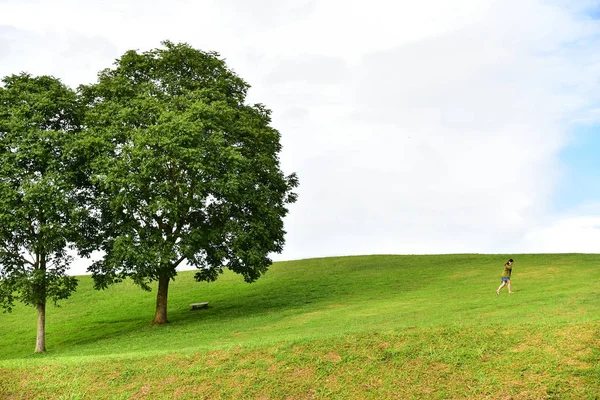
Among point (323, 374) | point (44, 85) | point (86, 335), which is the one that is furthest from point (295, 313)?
point (44, 85)

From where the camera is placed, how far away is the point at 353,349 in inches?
881

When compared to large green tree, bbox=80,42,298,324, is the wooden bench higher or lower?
lower

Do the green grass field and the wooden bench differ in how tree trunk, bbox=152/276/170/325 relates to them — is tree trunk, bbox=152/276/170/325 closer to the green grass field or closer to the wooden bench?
the green grass field

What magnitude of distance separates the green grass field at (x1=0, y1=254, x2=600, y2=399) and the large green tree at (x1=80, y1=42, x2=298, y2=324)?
508 centimetres

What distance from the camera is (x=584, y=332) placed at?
22.1m

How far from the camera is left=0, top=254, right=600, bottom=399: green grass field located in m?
Answer: 19.9

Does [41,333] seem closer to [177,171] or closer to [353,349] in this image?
[177,171]

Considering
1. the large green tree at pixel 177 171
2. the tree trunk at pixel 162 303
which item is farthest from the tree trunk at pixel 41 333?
the tree trunk at pixel 162 303

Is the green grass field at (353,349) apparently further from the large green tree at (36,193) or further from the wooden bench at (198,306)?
the large green tree at (36,193)

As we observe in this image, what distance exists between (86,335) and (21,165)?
1428 centimetres

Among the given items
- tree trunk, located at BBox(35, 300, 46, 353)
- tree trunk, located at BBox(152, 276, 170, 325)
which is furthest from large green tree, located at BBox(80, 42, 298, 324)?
tree trunk, located at BBox(35, 300, 46, 353)

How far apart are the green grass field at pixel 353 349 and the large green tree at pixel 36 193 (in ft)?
16.8

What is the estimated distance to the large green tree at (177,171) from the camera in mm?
38250

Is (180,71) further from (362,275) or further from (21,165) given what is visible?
(362,275)
